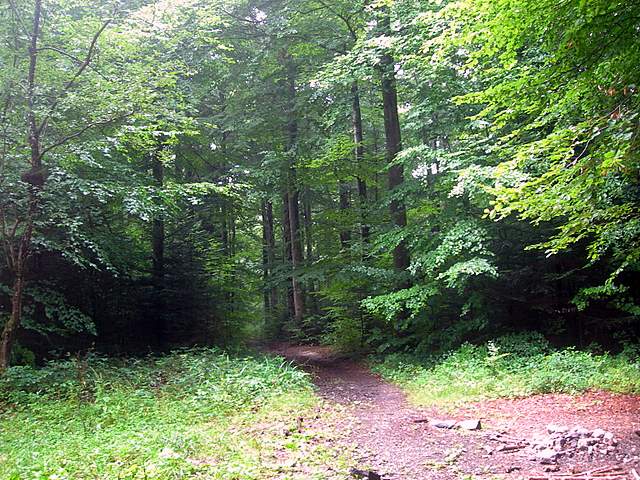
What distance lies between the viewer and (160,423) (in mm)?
6160

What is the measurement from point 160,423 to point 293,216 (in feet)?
42.0

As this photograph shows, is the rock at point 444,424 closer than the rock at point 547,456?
No

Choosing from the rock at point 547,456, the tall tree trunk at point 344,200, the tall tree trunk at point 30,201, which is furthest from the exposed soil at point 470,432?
the tall tree trunk at point 344,200

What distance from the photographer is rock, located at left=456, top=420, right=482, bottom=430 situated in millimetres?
6211

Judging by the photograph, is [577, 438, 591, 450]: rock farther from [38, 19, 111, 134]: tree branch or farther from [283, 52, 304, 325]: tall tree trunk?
[283, 52, 304, 325]: tall tree trunk

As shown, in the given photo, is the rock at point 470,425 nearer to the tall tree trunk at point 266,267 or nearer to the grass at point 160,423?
the grass at point 160,423

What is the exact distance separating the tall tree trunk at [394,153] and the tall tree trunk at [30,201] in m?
7.84

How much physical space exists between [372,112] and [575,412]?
15.1 m

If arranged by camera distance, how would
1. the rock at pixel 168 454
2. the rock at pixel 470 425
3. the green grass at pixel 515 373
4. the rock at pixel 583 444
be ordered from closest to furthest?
the rock at pixel 168 454, the rock at pixel 583 444, the rock at pixel 470 425, the green grass at pixel 515 373

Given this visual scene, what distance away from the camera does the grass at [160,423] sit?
4488mm

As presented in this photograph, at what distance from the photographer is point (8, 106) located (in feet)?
27.9

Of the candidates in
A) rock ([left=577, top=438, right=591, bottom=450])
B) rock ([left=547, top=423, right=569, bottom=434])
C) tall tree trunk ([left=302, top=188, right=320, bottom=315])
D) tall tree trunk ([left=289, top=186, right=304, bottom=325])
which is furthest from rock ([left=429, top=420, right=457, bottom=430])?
tall tree trunk ([left=289, top=186, right=304, bottom=325])

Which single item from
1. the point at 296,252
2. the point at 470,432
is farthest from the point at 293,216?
the point at 470,432

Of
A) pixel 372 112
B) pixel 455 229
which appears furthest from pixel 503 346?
pixel 372 112
